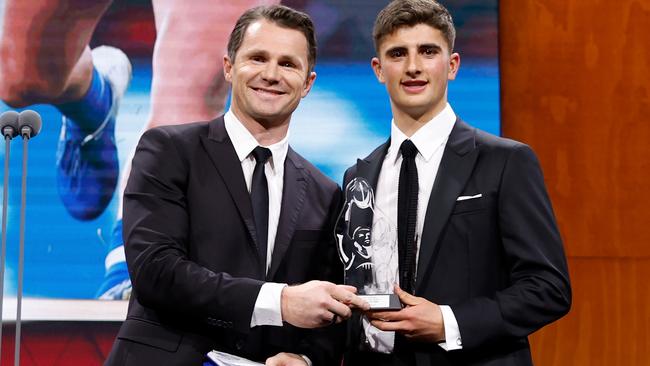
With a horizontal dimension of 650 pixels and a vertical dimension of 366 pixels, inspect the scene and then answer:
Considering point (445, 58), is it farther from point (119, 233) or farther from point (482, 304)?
point (119, 233)

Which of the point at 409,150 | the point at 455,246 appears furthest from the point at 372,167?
the point at 455,246

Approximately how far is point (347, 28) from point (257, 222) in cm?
183

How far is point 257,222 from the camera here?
193 centimetres

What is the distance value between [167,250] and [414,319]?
558 mm

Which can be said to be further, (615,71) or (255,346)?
(615,71)

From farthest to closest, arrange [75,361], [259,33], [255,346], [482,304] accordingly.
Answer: [75,361] < [259,33] < [255,346] < [482,304]

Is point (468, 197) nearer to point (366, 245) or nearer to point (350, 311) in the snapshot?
point (366, 245)

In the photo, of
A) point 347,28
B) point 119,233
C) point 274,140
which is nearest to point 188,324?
point 274,140

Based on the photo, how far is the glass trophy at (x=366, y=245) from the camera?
1812mm

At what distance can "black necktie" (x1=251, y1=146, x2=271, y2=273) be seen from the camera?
192 centimetres

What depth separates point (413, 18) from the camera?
2.03m

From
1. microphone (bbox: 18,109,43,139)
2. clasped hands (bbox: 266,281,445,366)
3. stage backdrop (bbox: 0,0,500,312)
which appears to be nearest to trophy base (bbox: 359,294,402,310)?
clasped hands (bbox: 266,281,445,366)

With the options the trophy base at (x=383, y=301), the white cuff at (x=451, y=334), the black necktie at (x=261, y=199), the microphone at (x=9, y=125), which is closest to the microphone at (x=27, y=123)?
the microphone at (x=9, y=125)

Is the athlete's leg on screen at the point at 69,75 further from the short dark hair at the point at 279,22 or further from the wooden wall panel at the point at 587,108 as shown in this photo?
the wooden wall panel at the point at 587,108
